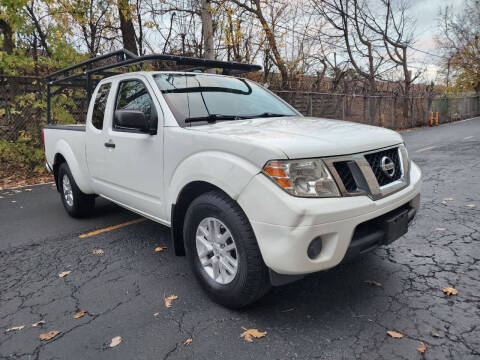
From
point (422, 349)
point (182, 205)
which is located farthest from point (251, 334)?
point (182, 205)

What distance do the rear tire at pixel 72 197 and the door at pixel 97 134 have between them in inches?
23.0

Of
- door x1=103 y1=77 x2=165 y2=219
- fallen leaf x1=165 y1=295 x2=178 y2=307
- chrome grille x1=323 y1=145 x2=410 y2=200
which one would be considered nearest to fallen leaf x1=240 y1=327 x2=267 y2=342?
fallen leaf x1=165 y1=295 x2=178 y2=307

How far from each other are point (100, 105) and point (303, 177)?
9.90ft

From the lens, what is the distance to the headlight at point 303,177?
2254mm

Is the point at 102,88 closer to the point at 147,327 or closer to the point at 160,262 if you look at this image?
the point at 160,262

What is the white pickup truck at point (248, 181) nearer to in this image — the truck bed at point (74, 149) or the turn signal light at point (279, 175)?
the turn signal light at point (279, 175)

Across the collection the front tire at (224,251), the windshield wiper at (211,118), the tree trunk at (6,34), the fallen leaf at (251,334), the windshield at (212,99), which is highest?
the tree trunk at (6,34)

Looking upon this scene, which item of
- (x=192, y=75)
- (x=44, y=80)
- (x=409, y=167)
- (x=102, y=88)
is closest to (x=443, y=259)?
(x=409, y=167)

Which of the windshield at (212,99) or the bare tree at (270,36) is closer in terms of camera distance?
the windshield at (212,99)

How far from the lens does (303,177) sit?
229cm

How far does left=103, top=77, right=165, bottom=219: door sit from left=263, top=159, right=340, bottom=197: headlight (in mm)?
1303

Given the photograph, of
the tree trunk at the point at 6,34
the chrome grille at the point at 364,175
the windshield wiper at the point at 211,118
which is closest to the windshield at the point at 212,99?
the windshield wiper at the point at 211,118

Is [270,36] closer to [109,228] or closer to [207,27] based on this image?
[207,27]

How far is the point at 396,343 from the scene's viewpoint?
2.27m
